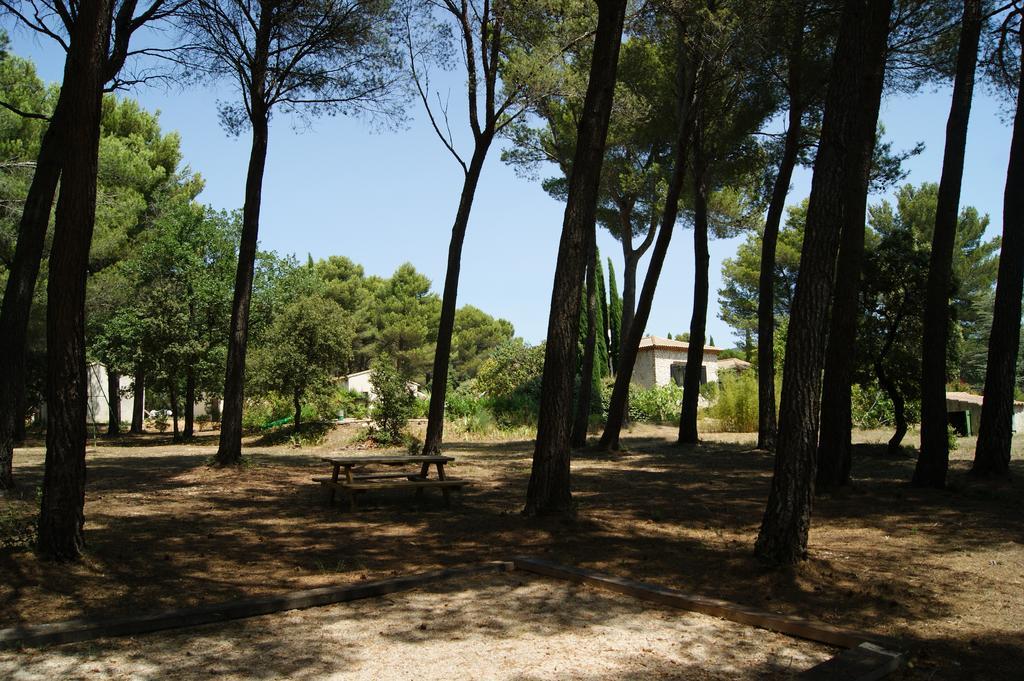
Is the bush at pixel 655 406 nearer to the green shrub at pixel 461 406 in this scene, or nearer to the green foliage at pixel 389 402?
the green shrub at pixel 461 406

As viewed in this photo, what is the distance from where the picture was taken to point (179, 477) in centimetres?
1109

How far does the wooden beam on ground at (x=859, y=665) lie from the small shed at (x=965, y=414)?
14103mm

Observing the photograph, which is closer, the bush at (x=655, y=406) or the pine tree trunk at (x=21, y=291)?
the pine tree trunk at (x=21, y=291)

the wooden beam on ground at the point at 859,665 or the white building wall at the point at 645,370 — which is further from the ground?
the white building wall at the point at 645,370

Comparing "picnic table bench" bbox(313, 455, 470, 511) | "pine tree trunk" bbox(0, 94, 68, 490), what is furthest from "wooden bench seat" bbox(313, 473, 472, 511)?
"pine tree trunk" bbox(0, 94, 68, 490)

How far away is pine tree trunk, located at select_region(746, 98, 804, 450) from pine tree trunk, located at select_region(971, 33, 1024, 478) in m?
4.38

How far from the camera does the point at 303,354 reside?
19.3 meters

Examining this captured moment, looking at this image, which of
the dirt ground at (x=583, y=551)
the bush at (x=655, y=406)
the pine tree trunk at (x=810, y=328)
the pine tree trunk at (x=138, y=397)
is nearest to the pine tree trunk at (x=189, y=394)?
the pine tree trunk at (x=138, y=397)

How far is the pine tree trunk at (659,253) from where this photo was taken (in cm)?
1477

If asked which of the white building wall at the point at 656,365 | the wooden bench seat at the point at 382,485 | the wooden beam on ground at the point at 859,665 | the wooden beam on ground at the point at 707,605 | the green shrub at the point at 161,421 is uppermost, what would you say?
the white building wall at the point at 656,365

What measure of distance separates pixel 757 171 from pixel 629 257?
6.90 m

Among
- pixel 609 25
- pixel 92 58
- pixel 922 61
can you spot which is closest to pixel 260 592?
pixel 92 58

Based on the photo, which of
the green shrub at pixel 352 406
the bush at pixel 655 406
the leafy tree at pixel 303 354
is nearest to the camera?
the leafy tree at pixel 303 354

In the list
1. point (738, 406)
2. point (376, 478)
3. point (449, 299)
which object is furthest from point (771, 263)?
point (376, 478)
